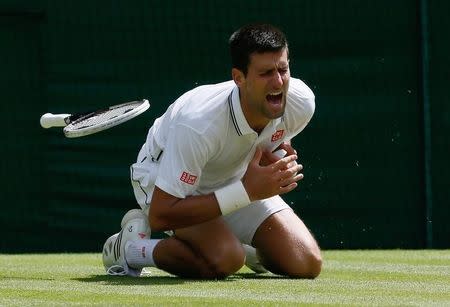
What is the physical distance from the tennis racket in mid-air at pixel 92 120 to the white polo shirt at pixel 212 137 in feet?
0.61

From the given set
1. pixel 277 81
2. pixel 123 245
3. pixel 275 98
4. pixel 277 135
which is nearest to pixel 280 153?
pixel 277 135

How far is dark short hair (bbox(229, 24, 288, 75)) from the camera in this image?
5148 mm

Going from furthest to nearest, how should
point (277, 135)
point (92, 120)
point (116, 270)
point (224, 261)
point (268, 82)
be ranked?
point (116, 270) < point (92, 120) < point (277, 135) < point (224, 261) < point (268, 82)

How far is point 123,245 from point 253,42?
1.28 metres

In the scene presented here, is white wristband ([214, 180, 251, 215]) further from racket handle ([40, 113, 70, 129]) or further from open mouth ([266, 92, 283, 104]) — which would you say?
racket handle ([40, 113, 70, 129])

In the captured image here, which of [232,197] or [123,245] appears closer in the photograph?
[232,197]

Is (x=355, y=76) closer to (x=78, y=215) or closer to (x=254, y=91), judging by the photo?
(x=78, y=215)

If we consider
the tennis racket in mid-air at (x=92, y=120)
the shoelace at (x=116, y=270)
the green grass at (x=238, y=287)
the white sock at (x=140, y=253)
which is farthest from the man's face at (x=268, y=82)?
the shoelace at (x=116, y=270)

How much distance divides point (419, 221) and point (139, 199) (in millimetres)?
2997

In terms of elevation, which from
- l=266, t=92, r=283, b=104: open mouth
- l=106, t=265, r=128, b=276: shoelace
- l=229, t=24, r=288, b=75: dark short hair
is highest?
l=229, t=24, r=288, b=75: dark short hair

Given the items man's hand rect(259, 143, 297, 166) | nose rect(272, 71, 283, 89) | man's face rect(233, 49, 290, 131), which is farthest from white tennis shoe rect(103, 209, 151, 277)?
nose rect(272, 71, 283, 89)

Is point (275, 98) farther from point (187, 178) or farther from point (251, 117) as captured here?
point (187, 178)

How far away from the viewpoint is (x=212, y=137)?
17.0 ft

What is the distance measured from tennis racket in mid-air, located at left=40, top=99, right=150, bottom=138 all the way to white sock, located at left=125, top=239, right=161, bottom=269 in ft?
1.96
